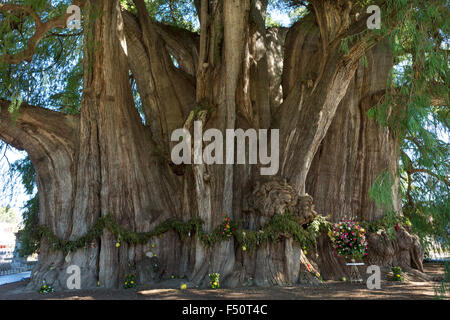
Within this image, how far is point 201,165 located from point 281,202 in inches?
57.4

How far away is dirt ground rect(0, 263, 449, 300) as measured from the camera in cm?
465

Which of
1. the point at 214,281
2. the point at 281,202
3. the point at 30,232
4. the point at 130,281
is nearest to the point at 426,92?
the point at 281,202

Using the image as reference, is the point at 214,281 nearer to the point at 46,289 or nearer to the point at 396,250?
the point at 46,289

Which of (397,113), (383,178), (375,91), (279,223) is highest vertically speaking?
(375,91)

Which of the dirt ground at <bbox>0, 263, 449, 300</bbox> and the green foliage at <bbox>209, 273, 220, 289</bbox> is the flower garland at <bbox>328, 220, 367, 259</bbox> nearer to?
the dirt ground at <bbox>0, 263, 449, 300</bbox>

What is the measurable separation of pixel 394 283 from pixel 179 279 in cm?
348

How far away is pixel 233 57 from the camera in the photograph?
21.1 feet

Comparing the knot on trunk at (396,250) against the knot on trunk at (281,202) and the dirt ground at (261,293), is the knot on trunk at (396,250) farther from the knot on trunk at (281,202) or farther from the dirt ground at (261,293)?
the knot on trunk at (281,202)

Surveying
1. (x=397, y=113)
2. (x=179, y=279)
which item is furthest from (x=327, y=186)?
(x=179, y=279)

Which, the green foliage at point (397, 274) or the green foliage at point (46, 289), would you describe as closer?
the green foliage at point (46, 289)

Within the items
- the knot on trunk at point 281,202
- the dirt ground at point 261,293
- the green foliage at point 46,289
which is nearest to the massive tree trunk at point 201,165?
the knot on trunk at point 281,202

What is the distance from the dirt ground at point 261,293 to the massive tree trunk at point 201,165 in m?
0.42

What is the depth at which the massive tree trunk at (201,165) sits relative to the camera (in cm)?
589
